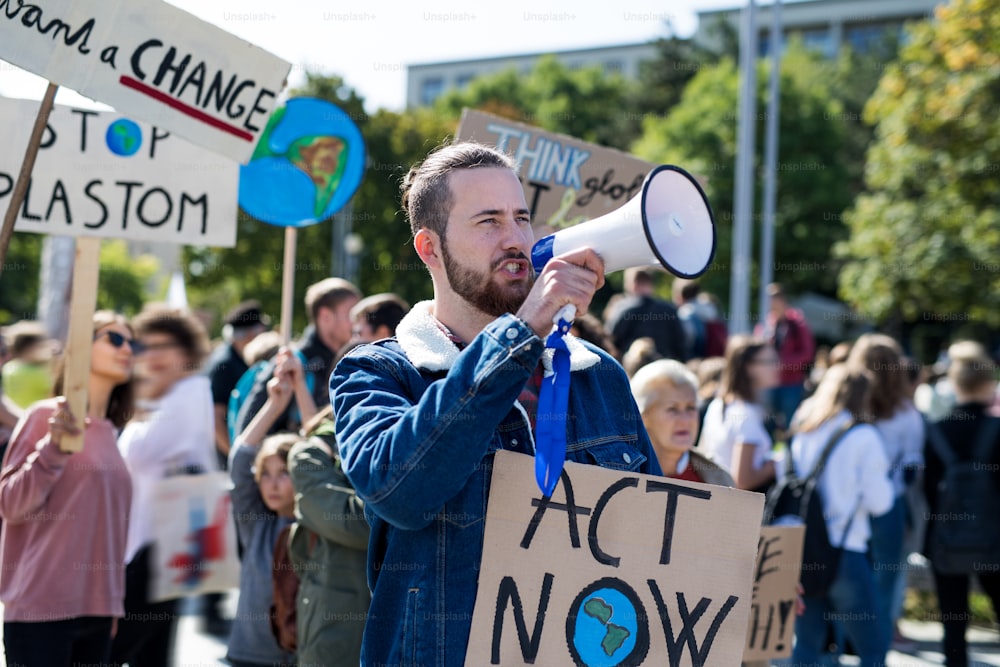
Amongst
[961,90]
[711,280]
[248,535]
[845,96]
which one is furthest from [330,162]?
[845,96]

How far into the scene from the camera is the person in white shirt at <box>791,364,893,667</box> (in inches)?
212

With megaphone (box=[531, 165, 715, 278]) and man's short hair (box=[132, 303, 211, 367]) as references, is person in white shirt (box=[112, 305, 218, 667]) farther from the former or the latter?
megaphone (box=[531, 165, 715, 278])

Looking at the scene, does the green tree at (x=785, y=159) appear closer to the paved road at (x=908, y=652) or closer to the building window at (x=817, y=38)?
the paved road at (x=908, y=652)

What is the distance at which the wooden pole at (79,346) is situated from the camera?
3.89 m

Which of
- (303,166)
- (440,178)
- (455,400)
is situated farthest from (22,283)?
(455,400)

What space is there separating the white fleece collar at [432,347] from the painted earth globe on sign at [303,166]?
2927 millimetres

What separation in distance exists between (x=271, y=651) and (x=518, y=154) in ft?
8.49

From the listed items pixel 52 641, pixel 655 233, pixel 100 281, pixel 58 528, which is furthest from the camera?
pixel 100 281

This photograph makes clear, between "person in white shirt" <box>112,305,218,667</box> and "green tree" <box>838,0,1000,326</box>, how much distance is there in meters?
13.8

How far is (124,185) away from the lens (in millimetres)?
4398

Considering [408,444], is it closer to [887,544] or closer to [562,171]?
[562,171]

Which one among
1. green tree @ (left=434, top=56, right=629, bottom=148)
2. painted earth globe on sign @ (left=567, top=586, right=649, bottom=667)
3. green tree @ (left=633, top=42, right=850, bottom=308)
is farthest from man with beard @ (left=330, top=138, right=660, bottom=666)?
green tree @ (left=434, top=56, right=629, bottom=148)

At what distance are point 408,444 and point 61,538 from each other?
8.27 ft

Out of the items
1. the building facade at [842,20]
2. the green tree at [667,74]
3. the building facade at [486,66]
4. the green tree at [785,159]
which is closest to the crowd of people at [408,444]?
the green tree at [785,159]
